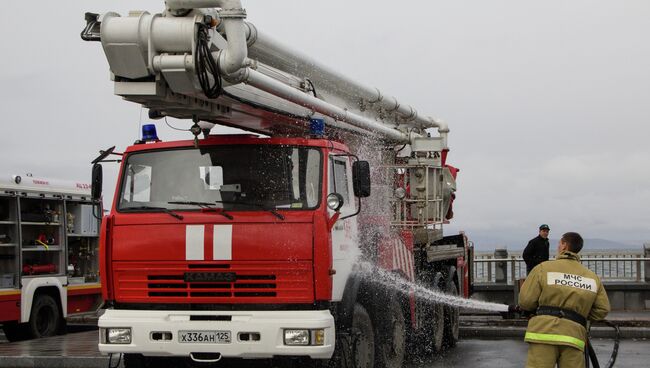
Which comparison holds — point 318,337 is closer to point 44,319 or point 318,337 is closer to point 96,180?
point 96,180

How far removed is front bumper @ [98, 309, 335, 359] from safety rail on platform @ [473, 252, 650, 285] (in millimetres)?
14463

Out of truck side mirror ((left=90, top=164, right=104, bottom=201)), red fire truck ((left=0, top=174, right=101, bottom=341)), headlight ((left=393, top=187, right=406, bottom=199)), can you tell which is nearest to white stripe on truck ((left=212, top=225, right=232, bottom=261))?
A: truck side mirror ((left=90, top=164, right=104, bottom=201))

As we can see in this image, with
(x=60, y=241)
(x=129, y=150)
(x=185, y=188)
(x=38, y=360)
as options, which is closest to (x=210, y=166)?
(x=185, y=188)

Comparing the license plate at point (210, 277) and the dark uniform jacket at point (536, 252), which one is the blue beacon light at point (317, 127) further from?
the dark uniform jacket at point (536, 252)

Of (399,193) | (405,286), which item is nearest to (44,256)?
(399,193)

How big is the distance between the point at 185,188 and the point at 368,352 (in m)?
2.49

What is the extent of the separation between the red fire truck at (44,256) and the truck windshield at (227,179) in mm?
5622

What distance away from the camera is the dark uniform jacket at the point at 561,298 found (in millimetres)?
7445

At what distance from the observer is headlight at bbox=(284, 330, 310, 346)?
8.40 meters

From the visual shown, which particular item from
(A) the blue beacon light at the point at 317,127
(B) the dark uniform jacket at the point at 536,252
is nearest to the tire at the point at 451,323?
(B) the dark uniform jacket at the point at 536,252

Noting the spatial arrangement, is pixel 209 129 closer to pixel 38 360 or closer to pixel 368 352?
pixel 368 352

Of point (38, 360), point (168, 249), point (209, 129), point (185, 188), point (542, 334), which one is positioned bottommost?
point (38, 360)

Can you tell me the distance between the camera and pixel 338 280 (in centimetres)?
909

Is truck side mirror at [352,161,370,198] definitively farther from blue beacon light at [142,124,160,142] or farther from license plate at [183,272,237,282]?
blue beacon light at [142,124,160,142]
